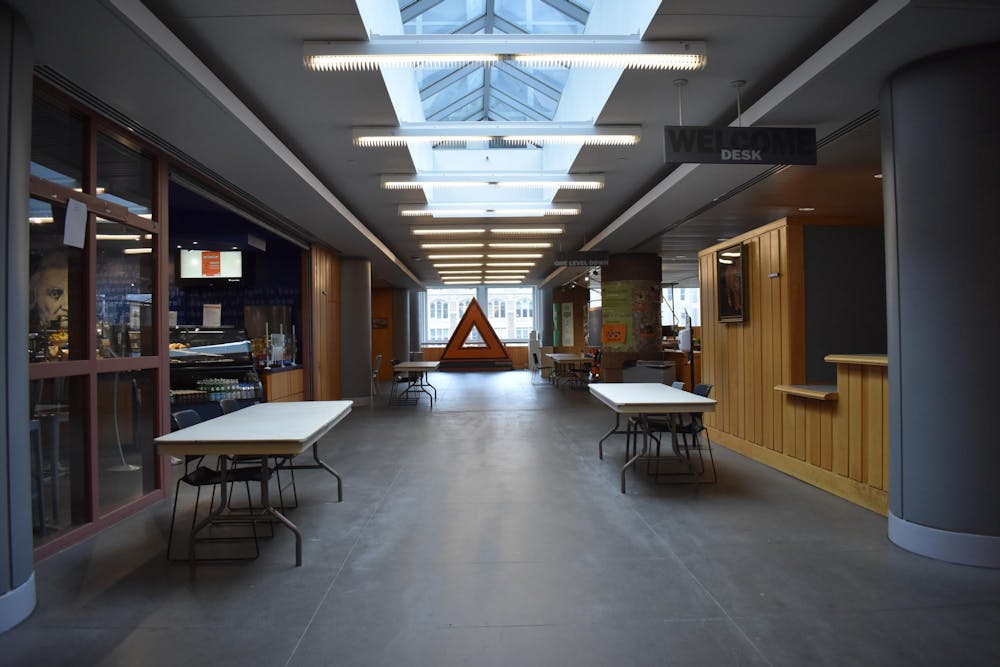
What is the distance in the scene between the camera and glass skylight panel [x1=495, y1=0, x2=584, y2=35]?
18.8ft

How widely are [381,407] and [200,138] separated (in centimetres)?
739

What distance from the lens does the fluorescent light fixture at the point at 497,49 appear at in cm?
402

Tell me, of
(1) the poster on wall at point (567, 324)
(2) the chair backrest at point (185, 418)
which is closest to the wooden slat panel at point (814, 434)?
(2) the chair backrest at point (185, 418)

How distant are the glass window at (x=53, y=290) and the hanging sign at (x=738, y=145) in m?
4.23

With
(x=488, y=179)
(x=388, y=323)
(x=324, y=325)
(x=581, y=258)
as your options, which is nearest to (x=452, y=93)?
(x=488, y=179)

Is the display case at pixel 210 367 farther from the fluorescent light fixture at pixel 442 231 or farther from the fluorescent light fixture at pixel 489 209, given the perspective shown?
the fluorescent light fixture at pixel 442 231

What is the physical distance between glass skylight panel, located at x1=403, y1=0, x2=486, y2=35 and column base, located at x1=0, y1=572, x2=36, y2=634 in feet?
16.8

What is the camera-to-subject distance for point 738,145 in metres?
4.32

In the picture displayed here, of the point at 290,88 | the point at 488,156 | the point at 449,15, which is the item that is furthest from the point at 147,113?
the point at 488,156

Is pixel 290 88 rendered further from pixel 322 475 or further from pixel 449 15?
pixel 322 475

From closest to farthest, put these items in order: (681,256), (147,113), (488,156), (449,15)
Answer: (147,113) < (449,15) < (488,156) < (681,256)

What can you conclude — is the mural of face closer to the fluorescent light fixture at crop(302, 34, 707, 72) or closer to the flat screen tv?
the fluorescent light fixture at crop(302, 34, 707, 72)

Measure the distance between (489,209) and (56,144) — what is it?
5.98 metres

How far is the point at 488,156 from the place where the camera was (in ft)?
28.4
